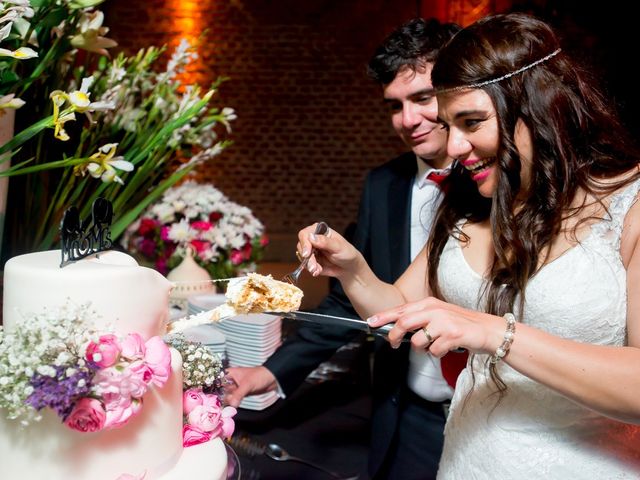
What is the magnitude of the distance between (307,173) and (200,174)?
1.24 m

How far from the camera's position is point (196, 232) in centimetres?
266

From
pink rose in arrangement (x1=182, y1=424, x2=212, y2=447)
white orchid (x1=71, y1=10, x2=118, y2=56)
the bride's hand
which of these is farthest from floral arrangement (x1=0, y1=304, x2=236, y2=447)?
white orchid (x1=71, y1=10, x2=118, y2=56)

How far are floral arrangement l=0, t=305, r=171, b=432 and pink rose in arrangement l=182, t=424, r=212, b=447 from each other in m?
0.25

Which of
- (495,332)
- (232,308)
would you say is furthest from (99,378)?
(495,332)

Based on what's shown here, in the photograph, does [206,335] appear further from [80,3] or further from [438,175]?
[80,3]

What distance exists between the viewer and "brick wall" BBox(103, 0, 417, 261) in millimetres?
8086

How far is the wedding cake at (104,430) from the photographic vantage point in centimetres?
101

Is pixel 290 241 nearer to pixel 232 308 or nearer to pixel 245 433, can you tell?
pixel 245 433

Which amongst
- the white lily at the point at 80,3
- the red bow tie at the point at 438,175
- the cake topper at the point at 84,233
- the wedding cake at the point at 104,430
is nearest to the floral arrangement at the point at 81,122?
the white lily at the point at 80,3

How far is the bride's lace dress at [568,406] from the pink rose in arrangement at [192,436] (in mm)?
645

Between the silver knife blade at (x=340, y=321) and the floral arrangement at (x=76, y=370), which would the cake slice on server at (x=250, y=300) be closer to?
the silver knife blade at (x=340, y=321)

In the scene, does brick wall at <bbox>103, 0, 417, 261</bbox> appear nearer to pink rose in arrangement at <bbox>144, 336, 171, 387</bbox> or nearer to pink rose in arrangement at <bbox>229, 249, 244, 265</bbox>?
pink rose in arrangement at <bbox>229, 249, 244, 265</bbox>

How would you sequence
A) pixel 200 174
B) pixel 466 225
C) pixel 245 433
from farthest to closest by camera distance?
pixel 200 174 < pixel 245 433 < pixel 466 225

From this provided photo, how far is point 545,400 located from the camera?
148 centimetres
